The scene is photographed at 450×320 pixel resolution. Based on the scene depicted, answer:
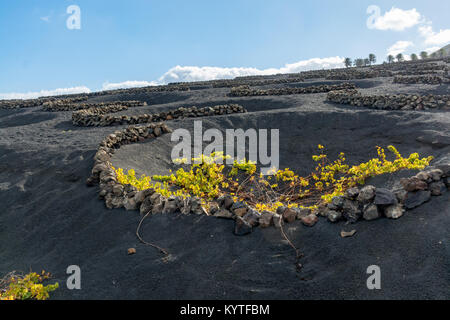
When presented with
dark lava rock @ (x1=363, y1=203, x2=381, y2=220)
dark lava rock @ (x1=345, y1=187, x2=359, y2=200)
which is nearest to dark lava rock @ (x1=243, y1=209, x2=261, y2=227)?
dark lava rock @ (x1=345, y1=187, x2=359, y2=200)

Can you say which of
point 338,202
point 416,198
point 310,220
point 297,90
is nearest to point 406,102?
point 297,90

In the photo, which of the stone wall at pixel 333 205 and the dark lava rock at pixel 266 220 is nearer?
the stone wall at pixel 333 205

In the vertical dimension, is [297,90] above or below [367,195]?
above

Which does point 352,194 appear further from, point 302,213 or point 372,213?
point 302,213

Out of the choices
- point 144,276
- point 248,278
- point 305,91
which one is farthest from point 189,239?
point 305,91

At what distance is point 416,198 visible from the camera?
13.5ft

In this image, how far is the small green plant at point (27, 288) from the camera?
3.87 metres

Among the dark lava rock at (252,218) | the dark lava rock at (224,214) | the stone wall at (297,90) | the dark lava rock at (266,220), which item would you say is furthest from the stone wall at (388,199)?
the stone wall at (297,90)

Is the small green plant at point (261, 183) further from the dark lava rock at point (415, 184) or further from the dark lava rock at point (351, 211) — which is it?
the dark lava rock at point (415, 184)

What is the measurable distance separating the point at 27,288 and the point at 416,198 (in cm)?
595

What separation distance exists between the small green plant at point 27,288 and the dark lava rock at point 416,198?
17.5 ft

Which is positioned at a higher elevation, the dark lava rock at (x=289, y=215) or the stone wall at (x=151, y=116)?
the stone wall at (x=151, y=116)

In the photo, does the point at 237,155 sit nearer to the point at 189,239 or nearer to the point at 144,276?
the point at 189,239
